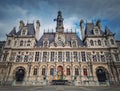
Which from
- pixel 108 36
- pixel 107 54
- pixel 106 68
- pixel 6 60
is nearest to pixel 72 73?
pixel 106 68

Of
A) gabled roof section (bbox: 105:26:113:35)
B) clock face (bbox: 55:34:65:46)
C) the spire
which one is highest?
the spire

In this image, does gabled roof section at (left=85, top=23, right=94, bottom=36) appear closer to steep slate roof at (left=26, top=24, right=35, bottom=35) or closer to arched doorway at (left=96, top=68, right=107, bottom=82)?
arched doorway at (left=96, top=68, right=107, bottom=82)

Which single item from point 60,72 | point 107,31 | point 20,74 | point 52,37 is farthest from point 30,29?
point 107,31

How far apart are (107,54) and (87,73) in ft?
32.4

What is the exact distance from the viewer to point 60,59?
37.5 m

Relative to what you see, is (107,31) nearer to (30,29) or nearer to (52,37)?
(52,37)

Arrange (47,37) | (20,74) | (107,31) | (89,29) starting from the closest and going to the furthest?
(20,74) → (107,31) → (47,37) → (89,29)

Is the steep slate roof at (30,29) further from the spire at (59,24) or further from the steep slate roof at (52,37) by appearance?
the spire at (59,24)

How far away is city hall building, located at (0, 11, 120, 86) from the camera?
34688 millimetres

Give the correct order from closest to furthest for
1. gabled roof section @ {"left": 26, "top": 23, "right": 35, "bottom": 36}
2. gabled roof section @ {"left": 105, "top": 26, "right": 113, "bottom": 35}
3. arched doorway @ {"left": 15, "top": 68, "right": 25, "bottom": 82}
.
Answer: arched doorway @ {"left": 15, "top": 68, "right": 25, "bottom": 82}, gabled roof section @ {"left": 105, "top": 26, "right": 113, "bottom": 35}, gabled roof section @ {"left": 26, "top": 23, "right": 35, "bottom": 36}

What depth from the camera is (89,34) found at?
4303cm

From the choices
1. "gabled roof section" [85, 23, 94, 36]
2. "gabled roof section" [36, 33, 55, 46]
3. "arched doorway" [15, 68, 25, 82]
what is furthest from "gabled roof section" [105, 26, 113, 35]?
"arched doorway" [15, 68, 25, 82]

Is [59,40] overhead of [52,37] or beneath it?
beneath

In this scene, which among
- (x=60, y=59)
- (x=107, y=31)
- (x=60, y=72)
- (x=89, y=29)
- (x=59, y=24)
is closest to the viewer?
(x=60, y=72)
